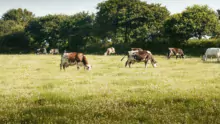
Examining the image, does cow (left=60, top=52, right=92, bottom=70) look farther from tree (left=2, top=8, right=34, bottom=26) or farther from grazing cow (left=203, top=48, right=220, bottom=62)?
tree (left=2, top=8, right=34, bottom=26)

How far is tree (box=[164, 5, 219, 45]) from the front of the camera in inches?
2638

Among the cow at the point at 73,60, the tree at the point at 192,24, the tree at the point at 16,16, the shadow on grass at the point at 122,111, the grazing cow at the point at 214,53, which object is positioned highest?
the tree at the point at 16,16

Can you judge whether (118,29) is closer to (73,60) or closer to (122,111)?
(73,60)

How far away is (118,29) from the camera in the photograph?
86562 mm

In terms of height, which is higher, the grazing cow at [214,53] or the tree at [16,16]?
the tree at [16,16]

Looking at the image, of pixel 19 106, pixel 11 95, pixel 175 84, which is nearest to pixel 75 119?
pixel 19 106

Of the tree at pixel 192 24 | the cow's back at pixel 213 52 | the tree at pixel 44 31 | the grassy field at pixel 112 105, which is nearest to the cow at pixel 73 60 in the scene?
the grassy field at pixel 112 105

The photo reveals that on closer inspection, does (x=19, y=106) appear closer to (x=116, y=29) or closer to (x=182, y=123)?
(x=182, y=123)

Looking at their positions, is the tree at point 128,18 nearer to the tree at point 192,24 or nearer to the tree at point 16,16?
the tree at point 192,24

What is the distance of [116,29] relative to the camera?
86000mm

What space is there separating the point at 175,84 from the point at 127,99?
542cm

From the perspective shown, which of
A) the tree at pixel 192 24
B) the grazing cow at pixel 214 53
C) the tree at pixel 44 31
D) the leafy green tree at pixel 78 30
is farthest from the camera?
the tree at pixel 44 31

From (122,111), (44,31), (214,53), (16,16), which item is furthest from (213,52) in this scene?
(16,16)

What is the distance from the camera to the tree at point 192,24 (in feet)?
220
